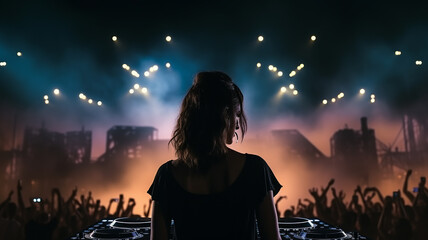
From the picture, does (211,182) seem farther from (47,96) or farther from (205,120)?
(47,96)

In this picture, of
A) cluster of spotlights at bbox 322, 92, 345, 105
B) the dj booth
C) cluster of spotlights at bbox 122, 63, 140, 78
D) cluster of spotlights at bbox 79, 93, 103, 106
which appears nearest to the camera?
the dj booth

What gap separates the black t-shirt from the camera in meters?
1.20

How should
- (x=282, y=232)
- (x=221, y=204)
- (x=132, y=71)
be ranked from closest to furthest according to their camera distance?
(x=221, y=204), (x=282, y=232), (x=132, y=71)

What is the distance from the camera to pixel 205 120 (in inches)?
49.5

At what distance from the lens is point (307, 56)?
8.34m

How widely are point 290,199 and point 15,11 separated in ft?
27.7

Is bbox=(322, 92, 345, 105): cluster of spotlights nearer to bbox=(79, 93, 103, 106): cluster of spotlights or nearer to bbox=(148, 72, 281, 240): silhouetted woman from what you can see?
bbox=(79, 93, 103, 106): cluster of spotlights

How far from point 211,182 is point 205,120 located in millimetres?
242

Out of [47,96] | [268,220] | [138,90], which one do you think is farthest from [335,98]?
[268,220]

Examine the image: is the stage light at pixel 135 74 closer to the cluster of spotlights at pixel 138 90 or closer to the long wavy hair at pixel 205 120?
the cluster of spotlights at pixel 138 90

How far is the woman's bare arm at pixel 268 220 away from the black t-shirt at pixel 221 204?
2 cm

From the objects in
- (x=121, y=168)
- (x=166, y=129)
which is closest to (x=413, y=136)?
(x=166, y=129)

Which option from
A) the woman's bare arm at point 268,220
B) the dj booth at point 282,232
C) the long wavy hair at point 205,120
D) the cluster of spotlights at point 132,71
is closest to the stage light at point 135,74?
the cluster of spotlights at point 132,71

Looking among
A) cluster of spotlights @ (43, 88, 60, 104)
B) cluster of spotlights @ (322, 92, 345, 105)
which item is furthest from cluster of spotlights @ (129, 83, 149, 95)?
cluster of spotlights @ (322, 92, 345, 105)
